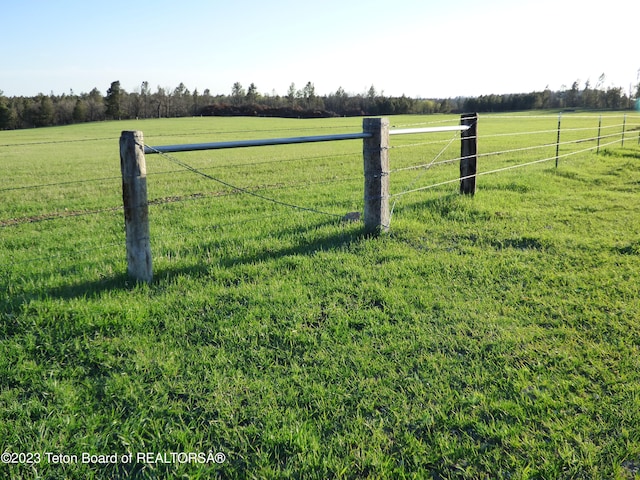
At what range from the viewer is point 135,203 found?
454cm

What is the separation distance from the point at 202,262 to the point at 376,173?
7.78 ft

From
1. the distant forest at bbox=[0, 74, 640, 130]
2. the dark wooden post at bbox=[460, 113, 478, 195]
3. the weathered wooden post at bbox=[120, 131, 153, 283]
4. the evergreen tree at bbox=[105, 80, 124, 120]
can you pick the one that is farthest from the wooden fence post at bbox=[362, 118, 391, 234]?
the evergreen tree at bbox=[105, 80, 124, 120]

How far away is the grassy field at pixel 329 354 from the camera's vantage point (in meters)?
2.55

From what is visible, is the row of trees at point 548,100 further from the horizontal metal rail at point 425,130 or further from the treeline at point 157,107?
the horizontal metal rail at point 425,130

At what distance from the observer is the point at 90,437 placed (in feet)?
8.71

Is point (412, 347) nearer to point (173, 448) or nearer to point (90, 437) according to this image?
point (173, 448)

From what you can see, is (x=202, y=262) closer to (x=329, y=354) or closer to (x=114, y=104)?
(x=329, y=354)

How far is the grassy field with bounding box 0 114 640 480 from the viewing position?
2.55 metres

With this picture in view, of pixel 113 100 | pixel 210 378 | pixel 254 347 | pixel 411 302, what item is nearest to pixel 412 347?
pixel 411 302

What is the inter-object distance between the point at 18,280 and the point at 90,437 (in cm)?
277

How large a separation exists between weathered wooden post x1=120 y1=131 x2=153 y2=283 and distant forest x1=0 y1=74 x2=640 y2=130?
7628 cm

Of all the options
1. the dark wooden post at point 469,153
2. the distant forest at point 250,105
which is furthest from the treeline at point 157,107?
the dark wooden post at point 469,153

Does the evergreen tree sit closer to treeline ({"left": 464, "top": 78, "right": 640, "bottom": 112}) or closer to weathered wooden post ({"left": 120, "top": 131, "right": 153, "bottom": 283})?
treeline ({"left": 464, "top": 78, "right": 640, "bottom": 112})

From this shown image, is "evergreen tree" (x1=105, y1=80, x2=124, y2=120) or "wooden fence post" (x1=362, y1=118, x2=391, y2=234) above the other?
"evergreen tree" (x1=105, y1=80, x2=124, y2=120)
